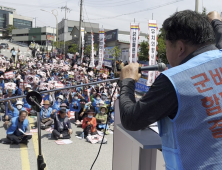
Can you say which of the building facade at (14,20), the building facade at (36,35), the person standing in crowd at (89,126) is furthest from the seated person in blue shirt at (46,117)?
the building facade at (14,20)

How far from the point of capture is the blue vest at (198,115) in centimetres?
104

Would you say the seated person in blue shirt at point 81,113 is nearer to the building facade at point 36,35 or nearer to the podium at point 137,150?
the podium at point 137,150

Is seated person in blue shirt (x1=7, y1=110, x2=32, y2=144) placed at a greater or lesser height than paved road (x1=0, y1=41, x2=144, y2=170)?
greater

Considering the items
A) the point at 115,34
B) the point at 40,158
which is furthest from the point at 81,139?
the point at 115,34

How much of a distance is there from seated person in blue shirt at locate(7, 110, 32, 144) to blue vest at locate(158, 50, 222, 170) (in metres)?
6.16

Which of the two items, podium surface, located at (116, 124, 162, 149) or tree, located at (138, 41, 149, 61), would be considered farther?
tree, located at (138, 41, 149, 61)

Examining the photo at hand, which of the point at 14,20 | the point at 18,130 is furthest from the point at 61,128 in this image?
the point at 14,20

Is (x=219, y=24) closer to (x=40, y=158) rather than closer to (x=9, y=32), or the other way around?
(x=40, y=158)

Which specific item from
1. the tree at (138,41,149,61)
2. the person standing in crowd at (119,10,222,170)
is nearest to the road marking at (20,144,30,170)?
the person standing in crowd at (119,10,222,170)

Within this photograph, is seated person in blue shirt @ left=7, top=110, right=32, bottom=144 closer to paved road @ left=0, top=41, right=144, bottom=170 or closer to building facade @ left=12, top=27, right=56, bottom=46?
paved road @ left=0, top=41, right=144, bottom=170

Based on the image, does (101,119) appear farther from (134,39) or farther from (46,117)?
(134,39)

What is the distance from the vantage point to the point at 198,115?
41.1 inches

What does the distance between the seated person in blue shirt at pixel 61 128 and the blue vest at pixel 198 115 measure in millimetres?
6417

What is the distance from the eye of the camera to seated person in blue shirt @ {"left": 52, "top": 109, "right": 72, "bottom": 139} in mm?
7191
